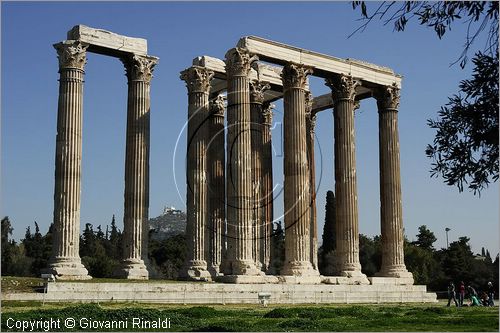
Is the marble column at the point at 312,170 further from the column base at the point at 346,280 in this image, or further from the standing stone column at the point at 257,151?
the column base at the point at 346,280

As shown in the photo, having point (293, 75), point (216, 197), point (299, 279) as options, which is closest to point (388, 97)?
point (293, 75)

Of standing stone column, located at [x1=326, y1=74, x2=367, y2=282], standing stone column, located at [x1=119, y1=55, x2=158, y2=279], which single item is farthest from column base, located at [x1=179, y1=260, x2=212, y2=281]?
standing stone column, located at [x1=326, y1=74, x2=367, y2=282]

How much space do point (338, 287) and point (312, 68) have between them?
53.0ft

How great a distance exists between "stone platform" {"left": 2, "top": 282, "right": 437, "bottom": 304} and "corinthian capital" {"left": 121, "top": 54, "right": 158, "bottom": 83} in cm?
1466

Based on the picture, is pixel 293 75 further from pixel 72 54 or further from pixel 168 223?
pixel 168 223

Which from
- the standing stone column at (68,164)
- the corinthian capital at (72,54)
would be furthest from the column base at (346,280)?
the corinthian capital at (72,54)

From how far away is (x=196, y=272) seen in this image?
169 ft

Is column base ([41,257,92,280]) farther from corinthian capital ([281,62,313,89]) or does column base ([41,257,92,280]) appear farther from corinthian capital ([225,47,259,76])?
corinthian capital ([281,62,313,89])

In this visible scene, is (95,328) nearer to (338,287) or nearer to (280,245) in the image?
(338,287)

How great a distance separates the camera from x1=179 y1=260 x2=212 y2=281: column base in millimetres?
51159

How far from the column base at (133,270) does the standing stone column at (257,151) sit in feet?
39.3

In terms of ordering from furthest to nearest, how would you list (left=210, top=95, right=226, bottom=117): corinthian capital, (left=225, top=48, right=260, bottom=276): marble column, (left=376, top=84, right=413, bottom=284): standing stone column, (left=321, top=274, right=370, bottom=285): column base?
(left=210, top=95, right=226, bottom=117): corinthian capital
(left=376, top=84, right=413, bottom=284): standing stone column
(left=321, top=274, right=370, bottom=285): column base
(left=225, top=48, right=260, bottom=276): marble column

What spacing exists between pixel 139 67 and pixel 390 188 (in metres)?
21.9

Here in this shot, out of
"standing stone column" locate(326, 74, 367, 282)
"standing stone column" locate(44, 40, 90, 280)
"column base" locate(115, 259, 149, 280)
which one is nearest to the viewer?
"standing stone column" locate(44, 40, 90, 280)
